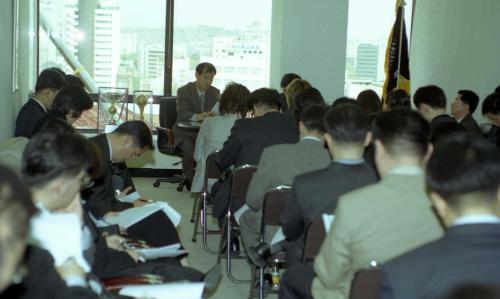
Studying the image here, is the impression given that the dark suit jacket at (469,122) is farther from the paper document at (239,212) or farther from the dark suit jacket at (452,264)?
the dark suit jacket at (452,264)

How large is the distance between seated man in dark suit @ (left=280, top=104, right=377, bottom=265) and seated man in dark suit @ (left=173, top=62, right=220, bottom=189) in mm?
5046

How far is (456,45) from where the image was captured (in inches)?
350

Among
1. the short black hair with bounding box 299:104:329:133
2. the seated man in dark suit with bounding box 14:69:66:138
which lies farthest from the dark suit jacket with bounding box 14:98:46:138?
the short black hair with bounding box 299:104:329:133

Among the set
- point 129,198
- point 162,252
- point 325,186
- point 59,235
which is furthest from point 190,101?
point 59,235

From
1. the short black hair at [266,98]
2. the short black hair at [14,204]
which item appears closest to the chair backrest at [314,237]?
the short black hair at [14,204]

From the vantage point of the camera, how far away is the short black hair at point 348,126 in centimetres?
362

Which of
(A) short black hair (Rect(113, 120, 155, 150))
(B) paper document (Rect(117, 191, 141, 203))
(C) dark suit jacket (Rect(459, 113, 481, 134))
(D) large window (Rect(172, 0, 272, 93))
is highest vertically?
(D) large window (Rect(172, 0, 272, 93))

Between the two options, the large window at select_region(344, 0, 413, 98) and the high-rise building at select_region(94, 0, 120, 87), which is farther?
the large window at select_region(344, 0, 413, 98)

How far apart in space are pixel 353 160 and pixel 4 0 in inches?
129

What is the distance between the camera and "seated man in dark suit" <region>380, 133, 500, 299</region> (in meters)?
2.04

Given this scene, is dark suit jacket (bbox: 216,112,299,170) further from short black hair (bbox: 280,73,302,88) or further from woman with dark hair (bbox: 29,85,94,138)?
short black hair (bbox: 280,73,302,88)

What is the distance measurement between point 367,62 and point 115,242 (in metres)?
7.51

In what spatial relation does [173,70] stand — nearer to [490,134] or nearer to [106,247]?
[490,134]

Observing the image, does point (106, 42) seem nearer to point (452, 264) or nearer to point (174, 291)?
point (174, 291)
